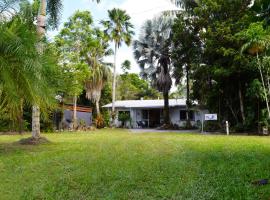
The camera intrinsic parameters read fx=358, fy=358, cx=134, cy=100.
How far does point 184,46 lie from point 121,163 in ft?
66.5

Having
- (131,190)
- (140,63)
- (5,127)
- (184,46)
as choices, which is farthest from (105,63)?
(131,190)

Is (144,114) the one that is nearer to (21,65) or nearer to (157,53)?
(157,53)

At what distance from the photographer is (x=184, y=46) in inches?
1097

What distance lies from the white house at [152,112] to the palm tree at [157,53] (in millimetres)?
3015

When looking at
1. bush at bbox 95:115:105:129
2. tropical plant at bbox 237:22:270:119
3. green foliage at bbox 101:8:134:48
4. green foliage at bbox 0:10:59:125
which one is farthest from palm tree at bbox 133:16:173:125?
green foliage at bbox 0:10:59:125

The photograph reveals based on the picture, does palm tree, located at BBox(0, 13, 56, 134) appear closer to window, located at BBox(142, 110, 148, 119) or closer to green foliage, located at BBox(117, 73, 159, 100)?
window, located at BBox(142, 110, 148, 119)

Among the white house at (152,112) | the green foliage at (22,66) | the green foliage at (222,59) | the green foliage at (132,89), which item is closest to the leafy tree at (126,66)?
the green foliage at (132,89)

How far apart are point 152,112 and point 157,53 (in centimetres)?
815

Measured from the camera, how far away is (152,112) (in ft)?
132

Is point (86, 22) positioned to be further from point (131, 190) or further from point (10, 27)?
point (131, 190)

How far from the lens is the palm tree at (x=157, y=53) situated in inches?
1341

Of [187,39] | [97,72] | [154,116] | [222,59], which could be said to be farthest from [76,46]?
[154,116]

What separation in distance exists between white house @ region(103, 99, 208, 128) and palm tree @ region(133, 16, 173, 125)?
3015mm

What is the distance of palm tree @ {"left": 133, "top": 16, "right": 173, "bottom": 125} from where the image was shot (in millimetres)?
34062
